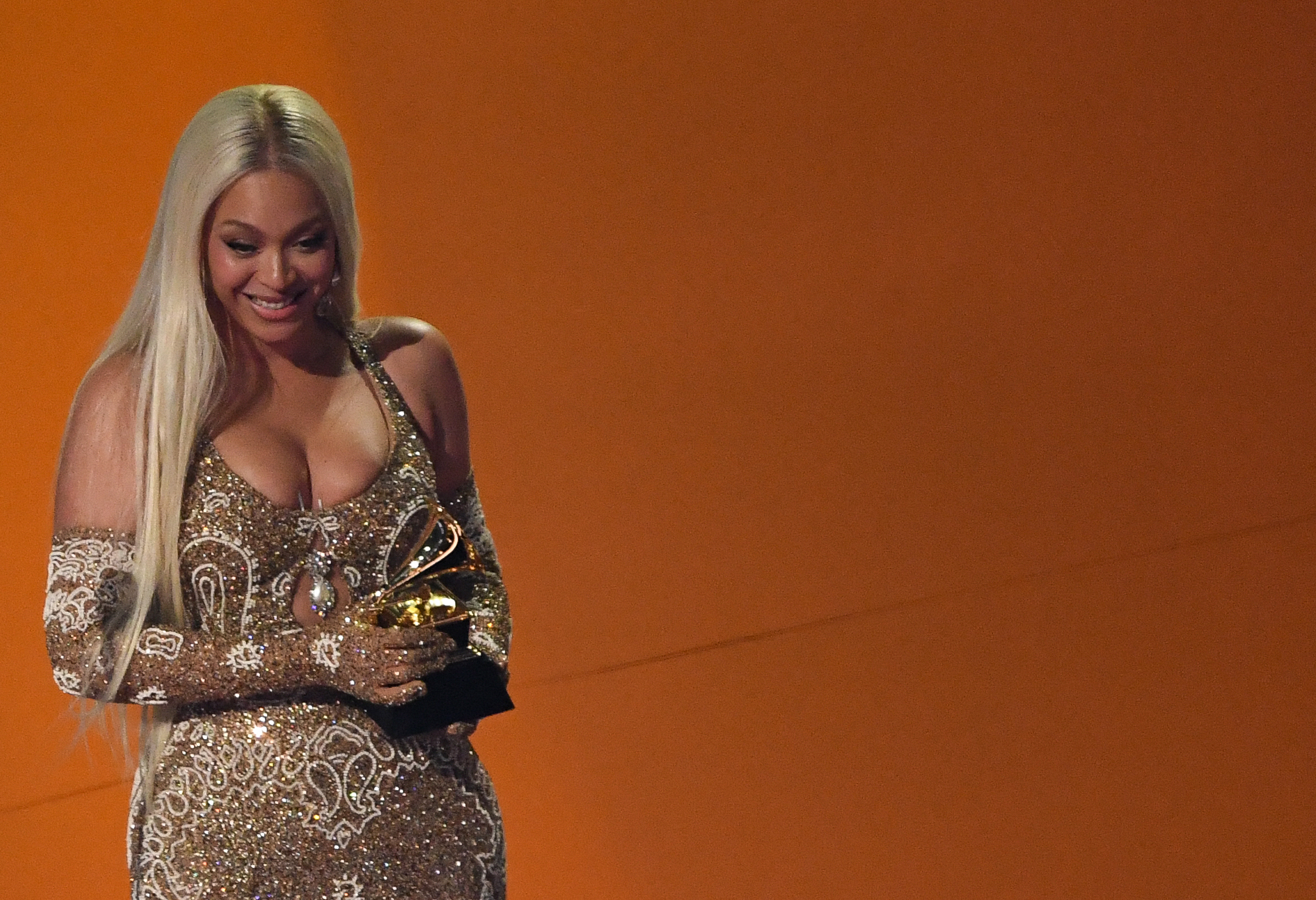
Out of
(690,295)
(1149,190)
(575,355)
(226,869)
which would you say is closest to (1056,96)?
(1149,190)

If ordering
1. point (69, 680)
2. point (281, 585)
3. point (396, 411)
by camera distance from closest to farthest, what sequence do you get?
point (69, 680), point (281, 585), point (396, 411)

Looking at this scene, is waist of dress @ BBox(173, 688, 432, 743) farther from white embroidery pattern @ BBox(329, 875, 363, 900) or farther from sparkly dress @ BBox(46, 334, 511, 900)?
white embroidery pattern @ BBox(329, 875, 363, 900)

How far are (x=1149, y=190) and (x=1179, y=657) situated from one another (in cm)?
96

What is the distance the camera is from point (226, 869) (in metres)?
1.78

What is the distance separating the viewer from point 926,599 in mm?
3594

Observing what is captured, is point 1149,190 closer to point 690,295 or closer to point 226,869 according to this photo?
point 690,295

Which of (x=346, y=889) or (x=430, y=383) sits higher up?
(x=430, y=383)

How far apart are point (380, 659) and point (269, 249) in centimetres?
43

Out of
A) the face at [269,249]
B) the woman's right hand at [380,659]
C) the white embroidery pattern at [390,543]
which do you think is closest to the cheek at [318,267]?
the face at [269,249]

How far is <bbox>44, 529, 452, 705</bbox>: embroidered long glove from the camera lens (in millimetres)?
1728

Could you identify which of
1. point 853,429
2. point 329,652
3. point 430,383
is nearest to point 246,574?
point 329,652

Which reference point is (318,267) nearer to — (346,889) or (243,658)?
(243,658)

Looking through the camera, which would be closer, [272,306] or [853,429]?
[272,306]

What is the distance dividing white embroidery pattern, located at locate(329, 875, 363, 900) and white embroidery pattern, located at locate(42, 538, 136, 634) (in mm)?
358
